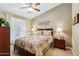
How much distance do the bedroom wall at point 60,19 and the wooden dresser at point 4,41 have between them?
528 millimetres

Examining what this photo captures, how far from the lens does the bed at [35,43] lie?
1903 mm

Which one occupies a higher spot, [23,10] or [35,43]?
[23,10]

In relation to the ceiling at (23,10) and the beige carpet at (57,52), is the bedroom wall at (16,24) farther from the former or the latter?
the beige carpet at (57,52)

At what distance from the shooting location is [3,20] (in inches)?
76.6

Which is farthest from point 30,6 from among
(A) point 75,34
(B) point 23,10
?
(A) point 75,34

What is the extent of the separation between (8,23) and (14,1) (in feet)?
1.39

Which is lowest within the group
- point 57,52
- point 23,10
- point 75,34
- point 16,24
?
point 57,52

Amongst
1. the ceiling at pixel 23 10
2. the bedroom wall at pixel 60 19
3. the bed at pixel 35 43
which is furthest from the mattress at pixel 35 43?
the ceiling at pixel 23 10

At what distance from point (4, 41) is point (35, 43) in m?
0.60

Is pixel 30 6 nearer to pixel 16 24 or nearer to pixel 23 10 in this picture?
pixel 23 10

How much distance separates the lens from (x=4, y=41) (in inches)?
78.4

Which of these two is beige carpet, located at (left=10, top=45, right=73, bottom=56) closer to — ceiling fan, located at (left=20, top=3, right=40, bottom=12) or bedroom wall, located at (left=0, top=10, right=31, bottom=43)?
bedroom wall, located at (left=0, top=10, right=31, bottom=43)

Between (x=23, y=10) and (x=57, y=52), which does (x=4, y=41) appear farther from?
(x=57, y=52)

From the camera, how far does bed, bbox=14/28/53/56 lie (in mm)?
1903
